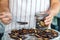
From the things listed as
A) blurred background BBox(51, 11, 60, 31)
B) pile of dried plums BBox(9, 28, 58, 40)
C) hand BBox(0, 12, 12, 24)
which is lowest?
→ pile of dried plums BBox(9, 28, 58, 40)

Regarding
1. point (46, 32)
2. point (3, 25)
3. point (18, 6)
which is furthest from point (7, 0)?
point (46, 32)

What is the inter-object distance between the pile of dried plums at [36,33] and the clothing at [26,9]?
0.21 feet

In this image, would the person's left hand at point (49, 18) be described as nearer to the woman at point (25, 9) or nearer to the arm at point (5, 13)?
the woman at point (25, 9)

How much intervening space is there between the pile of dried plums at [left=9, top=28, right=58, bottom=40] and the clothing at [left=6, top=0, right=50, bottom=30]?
0.06m

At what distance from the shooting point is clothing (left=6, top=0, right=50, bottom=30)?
4.91 ft

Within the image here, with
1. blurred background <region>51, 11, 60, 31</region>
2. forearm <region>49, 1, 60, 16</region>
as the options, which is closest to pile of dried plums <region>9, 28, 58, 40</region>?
blurred background <region>51, 11, 60, 31</region>

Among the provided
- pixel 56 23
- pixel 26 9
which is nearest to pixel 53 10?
pixel 56 23

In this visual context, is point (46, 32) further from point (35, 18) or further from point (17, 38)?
point (17, 38)

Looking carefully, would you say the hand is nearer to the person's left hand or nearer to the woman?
the woman

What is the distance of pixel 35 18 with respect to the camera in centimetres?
152

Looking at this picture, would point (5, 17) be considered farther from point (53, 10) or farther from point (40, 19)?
point (53, 10)

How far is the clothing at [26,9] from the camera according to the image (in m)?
1.50

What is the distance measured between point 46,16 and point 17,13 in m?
0.29

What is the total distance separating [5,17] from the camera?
4.95 ft
